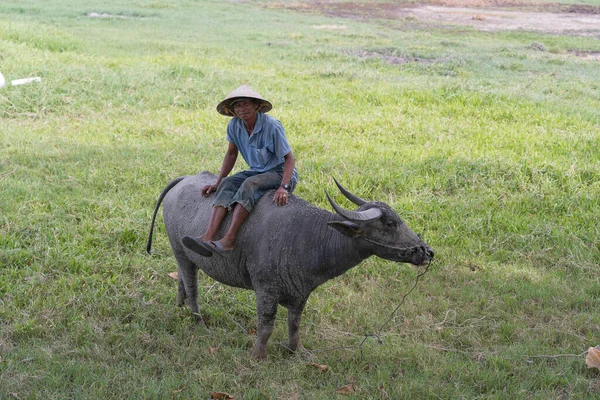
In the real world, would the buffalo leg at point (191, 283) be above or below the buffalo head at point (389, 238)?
below

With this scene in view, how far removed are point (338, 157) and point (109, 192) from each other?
278 centimetres

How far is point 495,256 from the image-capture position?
6.26 metres

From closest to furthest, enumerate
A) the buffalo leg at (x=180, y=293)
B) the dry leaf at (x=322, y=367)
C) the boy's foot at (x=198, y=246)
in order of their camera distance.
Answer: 1. the boy's foot at (x=198, y=246)
2. the dry leaf at (x=322, y=367)
3. the buffalo leg at (x=180, y=293)

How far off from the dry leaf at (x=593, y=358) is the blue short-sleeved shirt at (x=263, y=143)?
7.94 feet

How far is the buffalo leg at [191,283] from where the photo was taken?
16.7ft

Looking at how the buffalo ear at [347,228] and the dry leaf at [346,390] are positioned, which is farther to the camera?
the dry leaf at [346,390]

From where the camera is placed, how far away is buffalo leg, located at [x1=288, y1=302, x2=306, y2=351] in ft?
15.1

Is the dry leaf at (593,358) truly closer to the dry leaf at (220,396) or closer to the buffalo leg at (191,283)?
the dry leaf at (220,396)

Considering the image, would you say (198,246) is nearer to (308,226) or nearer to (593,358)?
(308,226)

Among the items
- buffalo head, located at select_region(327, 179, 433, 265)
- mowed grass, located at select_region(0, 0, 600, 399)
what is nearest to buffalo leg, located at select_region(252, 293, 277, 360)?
mowed grass, located at select_region(0, 0, 600, 399)

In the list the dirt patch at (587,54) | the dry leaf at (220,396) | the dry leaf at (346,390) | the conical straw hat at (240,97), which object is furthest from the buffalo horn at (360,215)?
the dirt patch at (587,54)

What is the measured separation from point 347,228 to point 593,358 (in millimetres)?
1906

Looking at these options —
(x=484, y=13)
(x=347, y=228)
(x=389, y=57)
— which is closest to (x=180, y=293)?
(x=347, y=228)

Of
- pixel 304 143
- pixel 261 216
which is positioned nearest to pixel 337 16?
pixel 304 143
